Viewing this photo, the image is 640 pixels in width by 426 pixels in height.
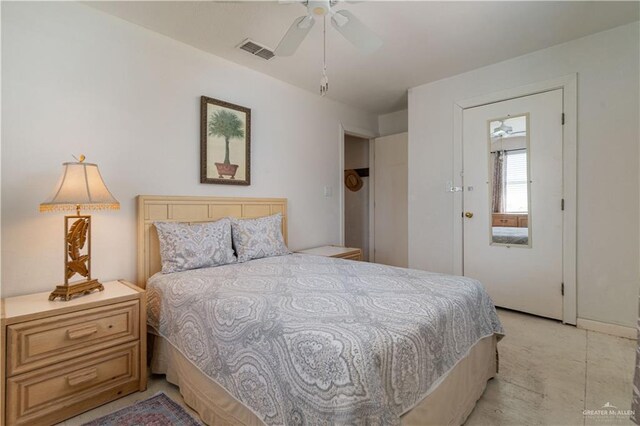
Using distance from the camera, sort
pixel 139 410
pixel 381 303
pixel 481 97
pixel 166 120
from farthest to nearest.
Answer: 1. pixel 481 97
2. pixel 166 120
3. pixel 139 410
4. pixel 381 303

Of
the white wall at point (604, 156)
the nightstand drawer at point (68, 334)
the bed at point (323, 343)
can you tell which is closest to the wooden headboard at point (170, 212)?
the bed at point (323, 343)

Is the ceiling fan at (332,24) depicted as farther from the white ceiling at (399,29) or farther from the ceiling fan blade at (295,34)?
the white ceiling at (399,29)

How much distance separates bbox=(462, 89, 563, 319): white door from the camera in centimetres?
277

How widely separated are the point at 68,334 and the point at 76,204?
69 cm

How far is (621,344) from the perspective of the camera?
7.58 feet

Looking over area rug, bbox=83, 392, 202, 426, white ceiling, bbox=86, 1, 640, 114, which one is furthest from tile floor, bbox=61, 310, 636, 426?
white ceiling, bbox=86, 1, 640, 114

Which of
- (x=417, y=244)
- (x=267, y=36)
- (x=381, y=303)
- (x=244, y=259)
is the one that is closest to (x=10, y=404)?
(x=244, y=259)

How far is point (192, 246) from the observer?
7.27 ft

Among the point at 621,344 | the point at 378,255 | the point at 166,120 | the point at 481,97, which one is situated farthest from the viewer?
the point at 378,255

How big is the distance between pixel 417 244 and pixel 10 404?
3.51 meters

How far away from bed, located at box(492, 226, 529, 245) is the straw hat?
7.35ft

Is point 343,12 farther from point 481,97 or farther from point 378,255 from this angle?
point 378,255

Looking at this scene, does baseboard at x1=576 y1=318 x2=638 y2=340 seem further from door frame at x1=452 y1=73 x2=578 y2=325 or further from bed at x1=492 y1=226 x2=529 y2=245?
bed at x1=492 y1=226 x2=529 y2=245

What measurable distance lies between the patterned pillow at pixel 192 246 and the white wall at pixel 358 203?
9.14 ft
